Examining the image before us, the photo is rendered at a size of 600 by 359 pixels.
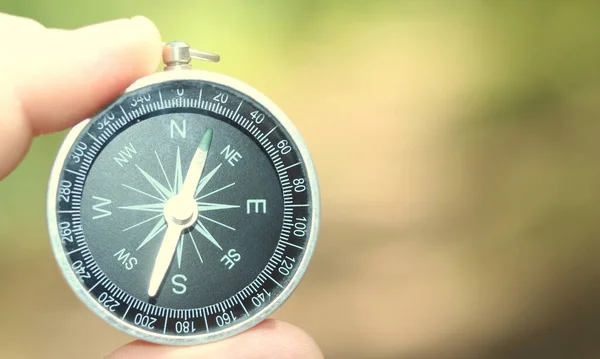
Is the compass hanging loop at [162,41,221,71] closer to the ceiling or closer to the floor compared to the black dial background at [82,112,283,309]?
closer to the ceiling

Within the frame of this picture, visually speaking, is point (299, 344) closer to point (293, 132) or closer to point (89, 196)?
point (293, 132)

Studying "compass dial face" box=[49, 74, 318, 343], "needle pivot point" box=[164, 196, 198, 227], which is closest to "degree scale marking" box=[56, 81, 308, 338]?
"compass dial face" box=[49, 74, 318, 343]

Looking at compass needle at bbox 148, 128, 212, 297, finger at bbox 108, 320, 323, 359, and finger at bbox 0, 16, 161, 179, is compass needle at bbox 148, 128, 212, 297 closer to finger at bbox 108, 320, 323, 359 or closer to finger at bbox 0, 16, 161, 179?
finger at bbox 108, 320, 323, 359

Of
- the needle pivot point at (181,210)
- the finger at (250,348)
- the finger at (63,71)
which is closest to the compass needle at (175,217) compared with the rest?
the needle pivot point at (181,210)

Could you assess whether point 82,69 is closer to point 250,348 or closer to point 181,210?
point 181,210

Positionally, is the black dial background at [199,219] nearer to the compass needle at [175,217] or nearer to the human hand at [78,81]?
the compass needle at [175,217]

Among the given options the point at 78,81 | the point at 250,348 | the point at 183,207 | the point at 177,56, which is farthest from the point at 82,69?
the point at 250,348
